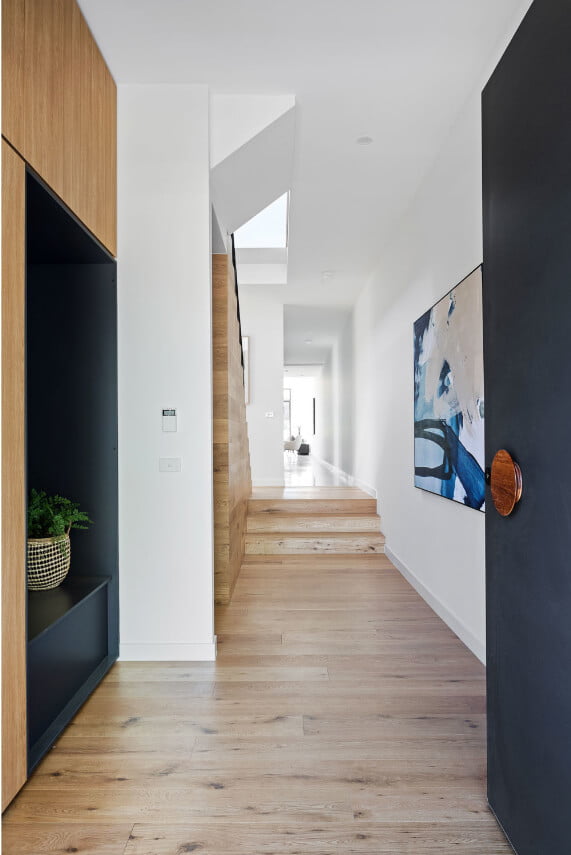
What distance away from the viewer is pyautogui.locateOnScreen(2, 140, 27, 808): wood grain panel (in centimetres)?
162

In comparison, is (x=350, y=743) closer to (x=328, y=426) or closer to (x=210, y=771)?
(x=210, y=771)

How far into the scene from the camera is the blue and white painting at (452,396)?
2.65 metres

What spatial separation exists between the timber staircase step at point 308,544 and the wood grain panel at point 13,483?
3.35 meters

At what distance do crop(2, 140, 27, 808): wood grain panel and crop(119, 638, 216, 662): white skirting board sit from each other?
1001 mm

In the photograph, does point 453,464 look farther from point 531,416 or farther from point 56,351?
point 56,351

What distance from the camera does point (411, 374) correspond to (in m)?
Result: 4.13

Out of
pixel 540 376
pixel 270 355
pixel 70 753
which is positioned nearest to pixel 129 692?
pixel 70 753

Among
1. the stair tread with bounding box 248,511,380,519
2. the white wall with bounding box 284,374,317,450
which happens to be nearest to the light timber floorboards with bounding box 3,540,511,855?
the stair tread with bounding box 248,511,380,519

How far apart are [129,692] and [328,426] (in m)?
10.2

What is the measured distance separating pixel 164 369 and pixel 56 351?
0.52 meters

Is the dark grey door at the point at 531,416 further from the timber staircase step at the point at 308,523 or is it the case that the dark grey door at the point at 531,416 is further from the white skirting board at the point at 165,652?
the timber staircase step at the point at 308,523

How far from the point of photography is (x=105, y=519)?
2707mm

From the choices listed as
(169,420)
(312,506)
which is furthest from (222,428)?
(312,506)

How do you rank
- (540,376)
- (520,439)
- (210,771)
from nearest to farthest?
(540,376), (520,439), (210,771)
